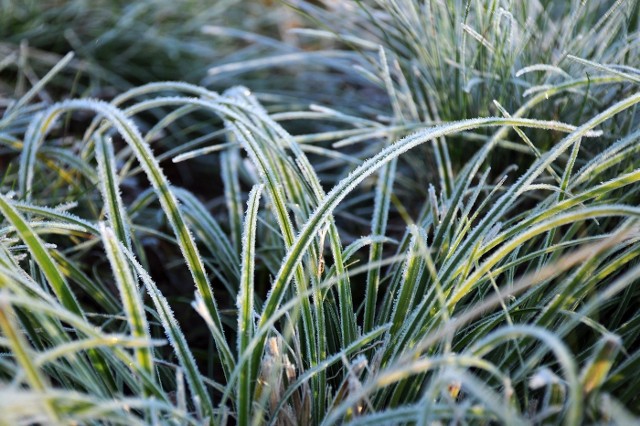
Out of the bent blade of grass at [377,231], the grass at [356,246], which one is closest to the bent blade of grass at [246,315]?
the grass at [356,246]

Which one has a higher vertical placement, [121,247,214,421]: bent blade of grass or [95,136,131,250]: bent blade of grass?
[95,136,131,250]: bent blade of grass

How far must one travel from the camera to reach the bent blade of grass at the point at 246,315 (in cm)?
102

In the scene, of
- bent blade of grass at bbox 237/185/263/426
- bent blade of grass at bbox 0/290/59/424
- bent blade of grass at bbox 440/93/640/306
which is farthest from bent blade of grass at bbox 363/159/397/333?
bent blade of grass at bbox 0/290/59/424

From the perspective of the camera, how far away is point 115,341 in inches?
36.1

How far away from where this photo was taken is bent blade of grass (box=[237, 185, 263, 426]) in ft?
3.36

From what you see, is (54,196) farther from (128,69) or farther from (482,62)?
(482,62)

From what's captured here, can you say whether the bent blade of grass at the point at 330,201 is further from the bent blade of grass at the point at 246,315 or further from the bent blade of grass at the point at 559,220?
the bent blade of grass at the point at 559,220

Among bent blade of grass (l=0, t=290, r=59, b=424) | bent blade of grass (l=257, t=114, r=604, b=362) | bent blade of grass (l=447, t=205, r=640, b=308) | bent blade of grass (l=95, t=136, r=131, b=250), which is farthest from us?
bent blade of grass (l=95, t=136, r=131, b=250)

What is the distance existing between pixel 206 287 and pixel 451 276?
418 mm

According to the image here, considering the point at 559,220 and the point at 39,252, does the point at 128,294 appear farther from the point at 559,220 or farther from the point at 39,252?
the point at 559,220

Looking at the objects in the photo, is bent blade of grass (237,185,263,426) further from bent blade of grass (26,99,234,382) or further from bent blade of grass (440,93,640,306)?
bent blade of grass (440,93,640,306)

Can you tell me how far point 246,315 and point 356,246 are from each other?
258 millimetres

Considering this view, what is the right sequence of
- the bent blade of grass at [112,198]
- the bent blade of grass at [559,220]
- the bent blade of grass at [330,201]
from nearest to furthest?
the bent blade of grass at [559,220] → the bent blade of grass at [330,201] → the bent blade of grass at [112,198]

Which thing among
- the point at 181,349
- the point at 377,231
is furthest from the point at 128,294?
the point at 377,231
